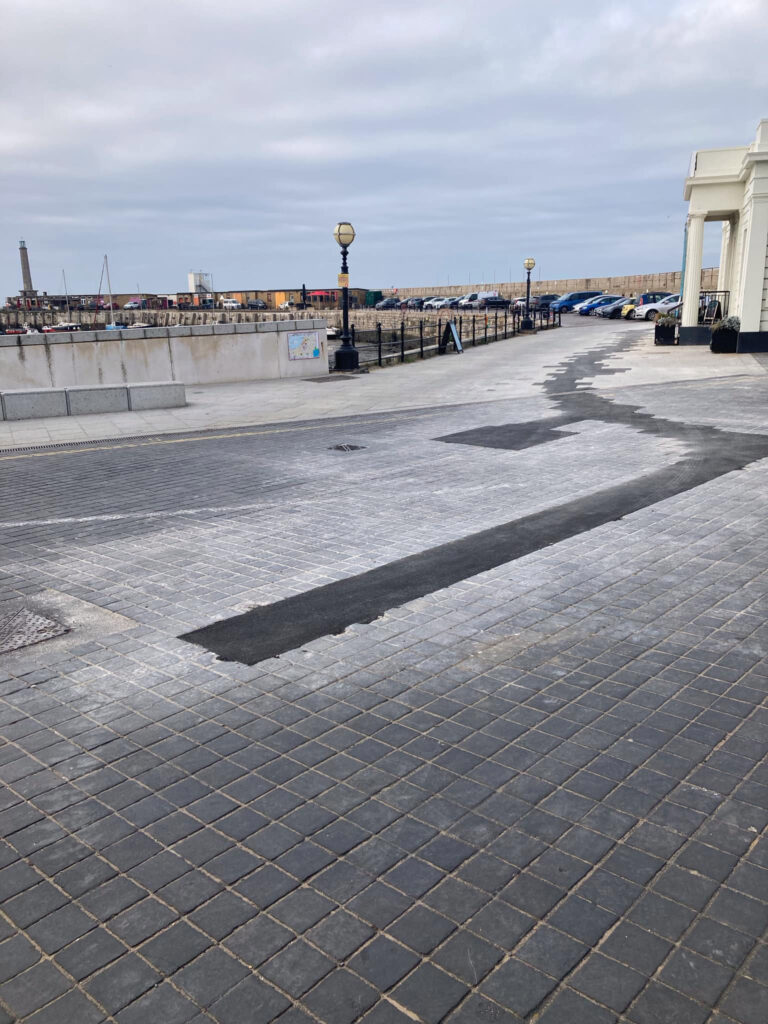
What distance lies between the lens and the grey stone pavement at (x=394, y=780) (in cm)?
316

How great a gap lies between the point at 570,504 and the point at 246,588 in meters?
4.38

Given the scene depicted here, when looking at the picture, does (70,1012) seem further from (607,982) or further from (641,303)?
(641,303)

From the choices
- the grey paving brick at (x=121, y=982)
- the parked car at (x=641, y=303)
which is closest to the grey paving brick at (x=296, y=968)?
the grey paving brick at (x=121, y=982)

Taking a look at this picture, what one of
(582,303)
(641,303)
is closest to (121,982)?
(641,303)

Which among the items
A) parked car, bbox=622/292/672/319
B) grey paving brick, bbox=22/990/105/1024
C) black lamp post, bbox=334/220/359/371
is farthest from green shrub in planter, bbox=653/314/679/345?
grey paving brick, bbox=22/990/105/1024

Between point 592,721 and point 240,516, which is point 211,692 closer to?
point 592,721

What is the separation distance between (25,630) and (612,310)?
2268 inches

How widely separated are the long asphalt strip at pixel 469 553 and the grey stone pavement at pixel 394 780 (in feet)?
0.55

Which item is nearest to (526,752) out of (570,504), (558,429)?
(570,504)

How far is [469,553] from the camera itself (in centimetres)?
810

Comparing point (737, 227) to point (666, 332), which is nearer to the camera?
point (737, 227)

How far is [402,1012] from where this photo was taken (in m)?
2.98

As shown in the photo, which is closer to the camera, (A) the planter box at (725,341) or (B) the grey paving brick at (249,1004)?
(B) the grey paving brick at (249,1004)

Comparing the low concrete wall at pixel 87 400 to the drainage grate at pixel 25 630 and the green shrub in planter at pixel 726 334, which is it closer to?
the drainage grate at pixel 25 630
